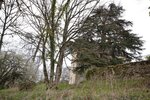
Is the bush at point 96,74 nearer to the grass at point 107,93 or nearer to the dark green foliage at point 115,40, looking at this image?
the grass at point 107,93

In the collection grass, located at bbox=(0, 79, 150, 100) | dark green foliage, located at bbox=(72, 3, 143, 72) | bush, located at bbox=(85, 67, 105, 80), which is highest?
dark green foliage, located at bbox=(72, 3, 143, 72)

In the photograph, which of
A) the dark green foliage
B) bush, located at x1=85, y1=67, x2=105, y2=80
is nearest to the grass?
bush, located at x1=85, y1=67, x2=105, y2=80

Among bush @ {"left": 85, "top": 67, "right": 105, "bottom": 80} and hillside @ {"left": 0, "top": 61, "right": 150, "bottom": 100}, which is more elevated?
bush @ {"left": 85, "top": 67, "right": 105, "bottom": 80}

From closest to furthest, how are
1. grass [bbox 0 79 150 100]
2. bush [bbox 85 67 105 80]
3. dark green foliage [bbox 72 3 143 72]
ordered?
grass [bbox 0 79 150 100], bush [bbox 85 67 105 80], dark green foliage [bbox 72 3 143 72]

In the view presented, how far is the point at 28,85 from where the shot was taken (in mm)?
20828

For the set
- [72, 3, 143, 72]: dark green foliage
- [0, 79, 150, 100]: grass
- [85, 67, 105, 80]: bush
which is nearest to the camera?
[0, 79, 150, 100]: grass

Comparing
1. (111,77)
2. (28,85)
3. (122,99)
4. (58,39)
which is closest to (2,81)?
(28,85)

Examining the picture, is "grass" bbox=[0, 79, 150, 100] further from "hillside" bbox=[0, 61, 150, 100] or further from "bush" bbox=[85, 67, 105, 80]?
"bush" bbox=[85, 67, 105, 80]

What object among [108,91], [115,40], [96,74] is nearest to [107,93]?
[108,91]

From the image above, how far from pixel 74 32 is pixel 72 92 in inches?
424

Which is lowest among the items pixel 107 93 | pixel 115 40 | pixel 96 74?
pixel 107 93

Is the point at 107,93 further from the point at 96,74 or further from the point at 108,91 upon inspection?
the point at 96,74

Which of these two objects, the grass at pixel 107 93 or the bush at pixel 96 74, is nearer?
the grass at pixel 107 93

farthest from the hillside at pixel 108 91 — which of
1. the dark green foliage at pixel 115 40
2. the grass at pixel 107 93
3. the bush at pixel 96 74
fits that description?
the dark green foliage at pixel 115 40
